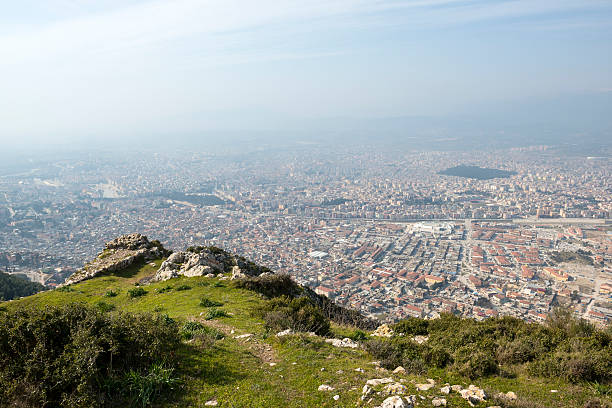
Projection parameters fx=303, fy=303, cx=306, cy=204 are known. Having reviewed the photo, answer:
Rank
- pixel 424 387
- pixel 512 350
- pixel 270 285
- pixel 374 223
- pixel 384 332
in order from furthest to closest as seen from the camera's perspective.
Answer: pixel 374 223 → pixel 270 285 → pixel 384 332 → pixel 512 350 → pixel 424 387

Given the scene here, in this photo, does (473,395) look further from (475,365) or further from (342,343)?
(342,343)

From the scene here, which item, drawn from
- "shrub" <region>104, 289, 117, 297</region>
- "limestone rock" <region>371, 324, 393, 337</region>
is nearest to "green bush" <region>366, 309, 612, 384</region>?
"limestone rock" <region>371, 324, 393, 337</region>

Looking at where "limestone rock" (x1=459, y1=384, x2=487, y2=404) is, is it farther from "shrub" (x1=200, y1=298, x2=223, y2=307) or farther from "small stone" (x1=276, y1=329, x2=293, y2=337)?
"shrub" (x1=200, y1=298, x2=223, y2=307)

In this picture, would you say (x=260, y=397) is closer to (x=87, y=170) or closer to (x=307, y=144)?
(x=87, y=170)

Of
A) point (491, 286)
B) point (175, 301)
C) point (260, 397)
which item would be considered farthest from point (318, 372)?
point (491, 286)

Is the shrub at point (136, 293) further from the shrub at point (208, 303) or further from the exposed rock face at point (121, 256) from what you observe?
the exposed rock face at point (121, 256)

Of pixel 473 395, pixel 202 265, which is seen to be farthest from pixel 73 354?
pixel 202 265
